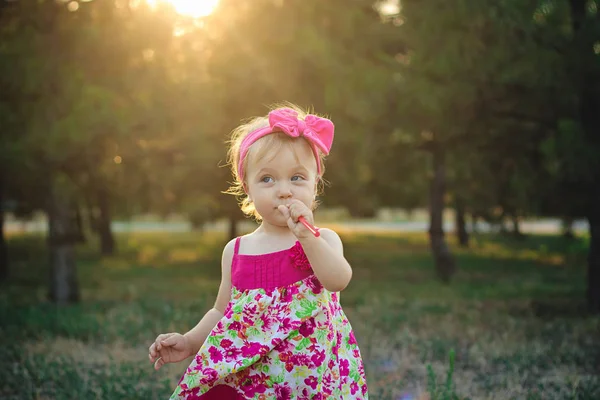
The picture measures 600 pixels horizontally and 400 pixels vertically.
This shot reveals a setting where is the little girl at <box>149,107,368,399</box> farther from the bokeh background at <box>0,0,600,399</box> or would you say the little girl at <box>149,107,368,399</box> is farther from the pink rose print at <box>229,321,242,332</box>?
the bokeh background at <box>0,0,600,399</box>

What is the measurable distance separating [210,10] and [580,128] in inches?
220

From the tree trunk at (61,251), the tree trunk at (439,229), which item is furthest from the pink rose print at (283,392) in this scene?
the tree trunk at (439,229)

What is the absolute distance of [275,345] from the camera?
242cm

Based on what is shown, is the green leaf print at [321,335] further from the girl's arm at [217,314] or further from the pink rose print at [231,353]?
the girl's arm at [217,314]

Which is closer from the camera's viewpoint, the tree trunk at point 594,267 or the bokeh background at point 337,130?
the bokeh background at point 337,130

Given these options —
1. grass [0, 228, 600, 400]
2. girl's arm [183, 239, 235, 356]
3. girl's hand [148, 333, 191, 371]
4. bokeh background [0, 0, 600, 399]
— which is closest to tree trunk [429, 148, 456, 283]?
bokeh background [0, 0, 600, 399]

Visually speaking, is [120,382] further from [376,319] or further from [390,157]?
[390,157]

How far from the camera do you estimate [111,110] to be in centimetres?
781

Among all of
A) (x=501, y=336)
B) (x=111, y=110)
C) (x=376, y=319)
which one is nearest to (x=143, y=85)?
(x=111, y=110)

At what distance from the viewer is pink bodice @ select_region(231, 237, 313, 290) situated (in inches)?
98.3

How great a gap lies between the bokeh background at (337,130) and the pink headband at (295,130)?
2.01m

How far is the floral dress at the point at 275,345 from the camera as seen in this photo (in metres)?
2.42

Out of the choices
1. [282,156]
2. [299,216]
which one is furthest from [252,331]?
[282,156]

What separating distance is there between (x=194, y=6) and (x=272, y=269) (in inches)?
279
